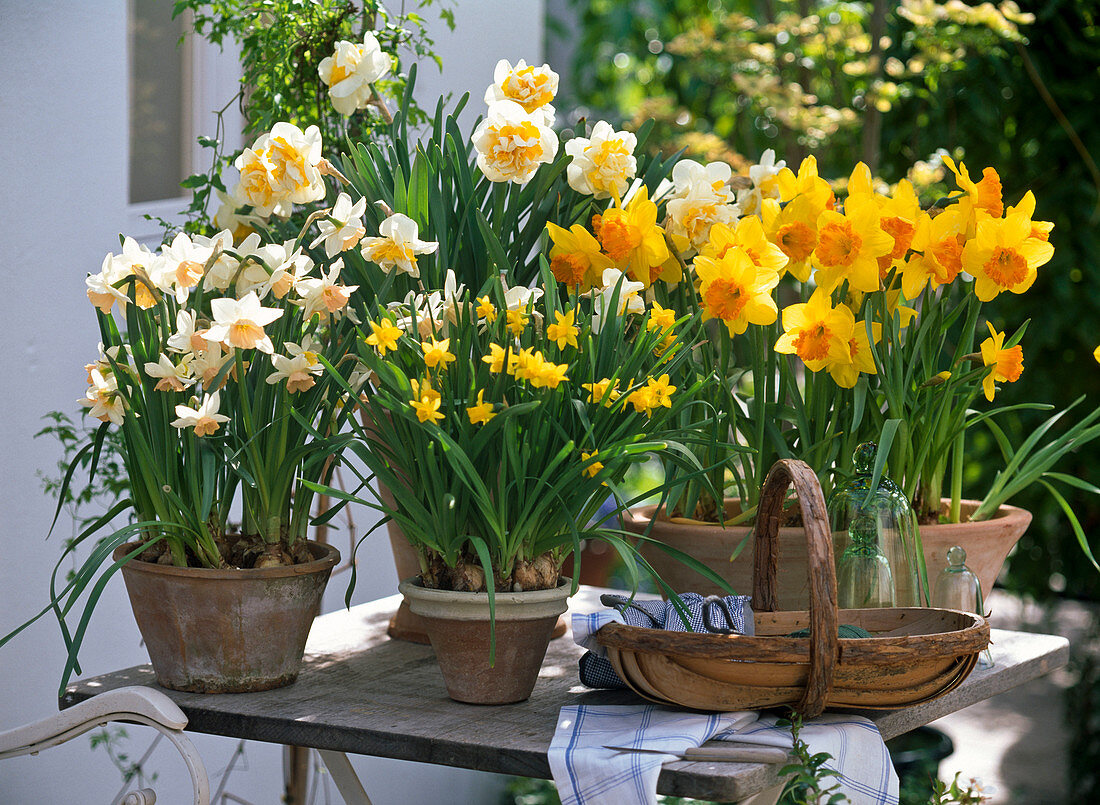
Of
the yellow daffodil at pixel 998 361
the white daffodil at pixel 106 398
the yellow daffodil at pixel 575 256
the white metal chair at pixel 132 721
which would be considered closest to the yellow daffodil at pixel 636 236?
the yellow daffodil at pixel 575 256

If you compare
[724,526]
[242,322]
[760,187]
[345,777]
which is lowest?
[345,777]

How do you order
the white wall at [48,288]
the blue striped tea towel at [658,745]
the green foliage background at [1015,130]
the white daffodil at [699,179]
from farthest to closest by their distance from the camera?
the green foliage background at [1015,130], the white wall at [48,288], the white daffodil at [699,179], the blue striped tea towel at [658,745]

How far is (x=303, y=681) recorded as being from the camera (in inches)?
42.3

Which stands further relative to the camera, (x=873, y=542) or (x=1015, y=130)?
(x=1015, y=130)

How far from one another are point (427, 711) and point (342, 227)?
42 centimetres

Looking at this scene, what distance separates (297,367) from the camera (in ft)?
3.12

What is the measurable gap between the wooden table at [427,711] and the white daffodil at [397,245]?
38cm

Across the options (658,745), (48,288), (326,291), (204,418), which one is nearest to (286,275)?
(326,291)

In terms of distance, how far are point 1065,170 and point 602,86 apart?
11.1 ft

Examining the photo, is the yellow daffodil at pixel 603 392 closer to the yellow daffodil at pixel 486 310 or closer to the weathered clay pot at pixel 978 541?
the yellow daffodil at pixel 486 310

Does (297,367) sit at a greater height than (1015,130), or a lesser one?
lesser

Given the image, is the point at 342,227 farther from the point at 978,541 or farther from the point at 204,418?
the point at 978,541

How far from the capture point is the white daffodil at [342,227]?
38.9 inches

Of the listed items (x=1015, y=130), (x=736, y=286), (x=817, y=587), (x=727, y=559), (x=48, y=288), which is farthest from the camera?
(x=1015, y=130)
